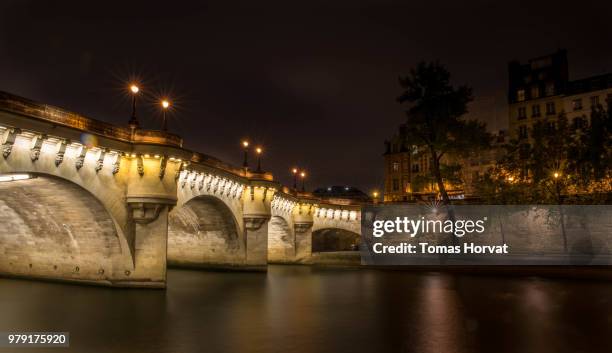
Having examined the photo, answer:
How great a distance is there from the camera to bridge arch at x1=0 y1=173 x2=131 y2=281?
27656 millimetres

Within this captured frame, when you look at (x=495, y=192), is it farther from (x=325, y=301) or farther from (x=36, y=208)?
(x=36, y=208)

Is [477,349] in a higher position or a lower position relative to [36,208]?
lower

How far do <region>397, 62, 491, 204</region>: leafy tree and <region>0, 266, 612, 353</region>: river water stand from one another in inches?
686

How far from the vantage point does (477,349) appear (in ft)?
52.0

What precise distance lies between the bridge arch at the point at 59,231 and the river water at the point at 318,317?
1259 mm

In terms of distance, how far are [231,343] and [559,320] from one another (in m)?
14.1

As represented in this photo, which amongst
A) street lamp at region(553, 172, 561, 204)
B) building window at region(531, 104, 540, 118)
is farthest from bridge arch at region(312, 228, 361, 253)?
street lamp at region(553, 172, 561, 204)

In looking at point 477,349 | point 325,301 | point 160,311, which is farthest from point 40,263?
point 477,349

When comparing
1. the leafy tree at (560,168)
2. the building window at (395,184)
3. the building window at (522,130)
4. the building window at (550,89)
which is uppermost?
the building window at (550,89)

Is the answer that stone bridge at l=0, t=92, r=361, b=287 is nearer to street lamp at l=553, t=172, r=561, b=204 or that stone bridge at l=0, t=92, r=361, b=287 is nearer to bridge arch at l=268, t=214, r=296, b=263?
bridge arch at l=268, t=214, r=296, b=263

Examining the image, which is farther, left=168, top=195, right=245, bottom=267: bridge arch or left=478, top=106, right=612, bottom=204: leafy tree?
left=168, top=195, right=245, bottom=267: bridge arch

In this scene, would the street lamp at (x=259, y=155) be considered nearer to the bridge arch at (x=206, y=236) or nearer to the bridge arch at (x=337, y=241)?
the bridge arch at (x=206, y=236)

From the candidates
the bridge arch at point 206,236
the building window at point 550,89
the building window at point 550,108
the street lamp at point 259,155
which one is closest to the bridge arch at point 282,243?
the street lamp at point 259,155

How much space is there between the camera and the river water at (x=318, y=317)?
16797 millimetres
